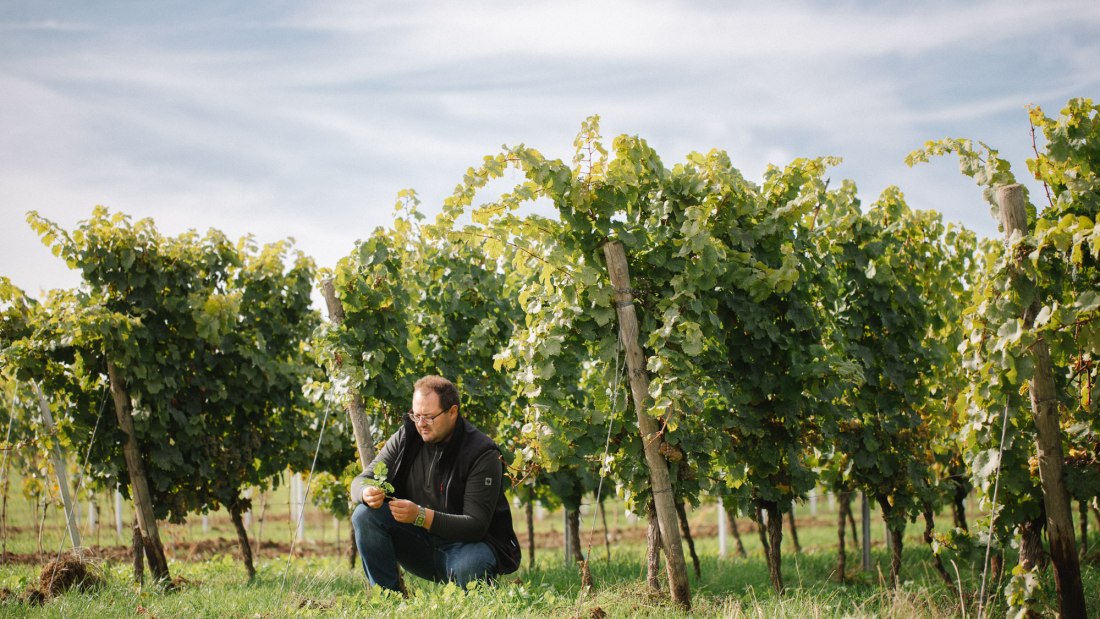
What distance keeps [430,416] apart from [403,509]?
49cm

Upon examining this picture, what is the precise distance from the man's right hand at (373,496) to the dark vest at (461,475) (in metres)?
0.33

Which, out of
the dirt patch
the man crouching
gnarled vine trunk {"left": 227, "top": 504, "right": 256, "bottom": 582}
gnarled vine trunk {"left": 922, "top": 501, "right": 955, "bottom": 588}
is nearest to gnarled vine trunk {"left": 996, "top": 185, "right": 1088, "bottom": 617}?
gnarled vine trunk {"left": 922, "top": 501, "right": 955, "bottom": 588}

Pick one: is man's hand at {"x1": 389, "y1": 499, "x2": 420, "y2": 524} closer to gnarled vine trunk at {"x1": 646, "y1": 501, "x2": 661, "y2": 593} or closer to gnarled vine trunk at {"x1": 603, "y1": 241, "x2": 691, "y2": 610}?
gnarled vine trunk at {"x1": 603, "y1": 241, "x2": 691, "y2": 610}

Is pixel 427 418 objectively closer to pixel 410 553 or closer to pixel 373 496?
pixel 373 496

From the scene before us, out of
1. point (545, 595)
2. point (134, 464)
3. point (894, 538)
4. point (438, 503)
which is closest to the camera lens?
point (545, 595)

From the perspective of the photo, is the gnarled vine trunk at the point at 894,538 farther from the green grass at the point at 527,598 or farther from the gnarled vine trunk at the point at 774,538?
the gnarled vine trunk at the point at 774,538

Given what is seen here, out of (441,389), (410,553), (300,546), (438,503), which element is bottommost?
(300,546)

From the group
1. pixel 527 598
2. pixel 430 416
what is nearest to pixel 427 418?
pixel 430 416

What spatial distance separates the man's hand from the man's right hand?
124 mm

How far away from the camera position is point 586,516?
16.1m

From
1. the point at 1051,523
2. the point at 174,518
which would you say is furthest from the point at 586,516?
the point at 1051,523

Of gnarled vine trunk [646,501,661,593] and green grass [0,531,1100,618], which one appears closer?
green grass [0,531,1100,618]

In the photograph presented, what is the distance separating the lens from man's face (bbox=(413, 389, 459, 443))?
4.19 meters

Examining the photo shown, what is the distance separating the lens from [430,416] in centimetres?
419
